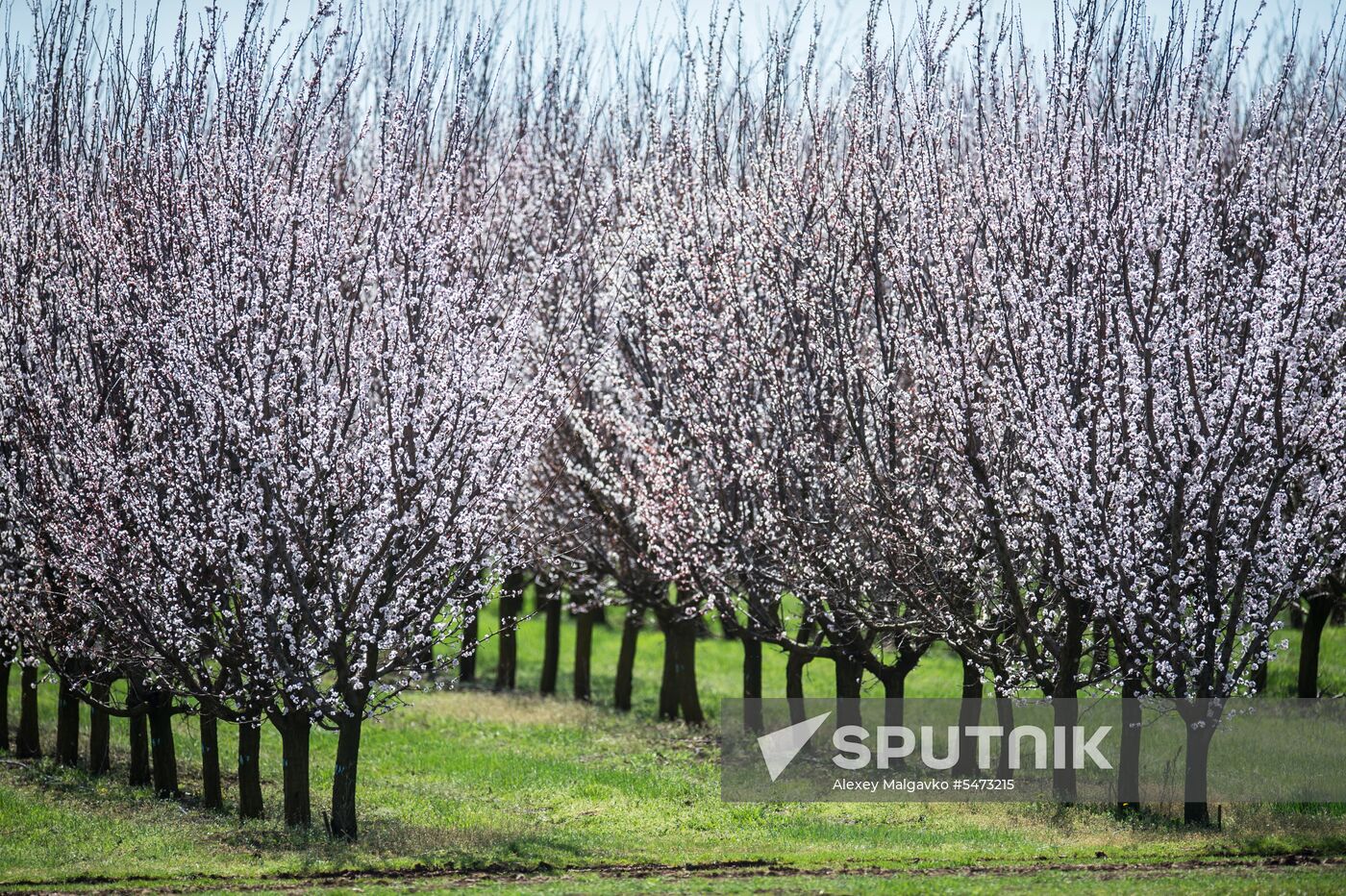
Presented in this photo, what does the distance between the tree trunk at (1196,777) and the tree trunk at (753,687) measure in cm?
819

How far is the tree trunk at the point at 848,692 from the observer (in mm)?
20031

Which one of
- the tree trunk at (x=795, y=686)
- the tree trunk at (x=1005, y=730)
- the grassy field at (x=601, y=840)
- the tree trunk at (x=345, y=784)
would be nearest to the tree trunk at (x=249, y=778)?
the grassy field at (x=601, y=840)

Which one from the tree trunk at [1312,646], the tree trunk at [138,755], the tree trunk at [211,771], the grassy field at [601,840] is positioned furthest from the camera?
the tree trunk at [1312,646]

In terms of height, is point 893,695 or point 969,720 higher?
point 893,695

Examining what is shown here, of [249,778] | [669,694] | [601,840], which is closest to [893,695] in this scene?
[601,840]

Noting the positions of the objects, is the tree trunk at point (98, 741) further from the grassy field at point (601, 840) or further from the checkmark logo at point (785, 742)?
the checkmark logo at point (785, 742)

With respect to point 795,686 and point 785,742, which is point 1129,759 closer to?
point 785,742

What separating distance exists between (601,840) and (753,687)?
784cm

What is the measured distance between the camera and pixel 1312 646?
20.9 metres

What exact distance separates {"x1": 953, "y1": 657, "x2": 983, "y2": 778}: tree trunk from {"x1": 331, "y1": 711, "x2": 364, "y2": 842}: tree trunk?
324 inches

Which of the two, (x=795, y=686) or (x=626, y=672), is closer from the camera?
(x=795, y=686)

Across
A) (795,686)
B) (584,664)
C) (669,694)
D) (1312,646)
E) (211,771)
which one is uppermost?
(1312,646)

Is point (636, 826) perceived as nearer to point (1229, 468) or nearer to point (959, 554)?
point (959, 554)

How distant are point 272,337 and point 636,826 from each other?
706 cm
